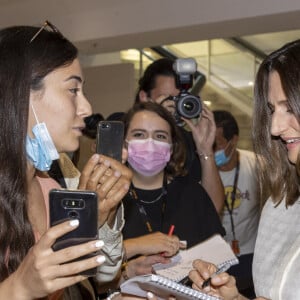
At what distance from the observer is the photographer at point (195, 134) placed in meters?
2.63

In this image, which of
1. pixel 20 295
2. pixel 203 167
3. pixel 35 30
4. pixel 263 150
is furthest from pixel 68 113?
pixel 203 167

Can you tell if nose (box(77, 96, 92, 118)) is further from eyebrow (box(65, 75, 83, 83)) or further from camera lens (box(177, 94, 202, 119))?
camera lens (box(177, 94, 202, 119))

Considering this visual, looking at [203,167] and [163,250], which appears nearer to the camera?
[163,250]

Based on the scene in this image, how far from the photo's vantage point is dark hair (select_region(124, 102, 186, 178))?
2.50 m

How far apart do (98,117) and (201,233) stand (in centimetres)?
97

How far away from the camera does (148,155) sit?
7.85 feet

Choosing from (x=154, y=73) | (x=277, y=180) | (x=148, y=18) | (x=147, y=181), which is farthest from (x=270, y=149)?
(x=148, y=18)

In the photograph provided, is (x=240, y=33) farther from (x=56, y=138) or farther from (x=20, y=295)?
(x=20, y=295)

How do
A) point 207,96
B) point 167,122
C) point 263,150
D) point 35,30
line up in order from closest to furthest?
point 35,30 < point 263,150 < point 167,122 < point 207,96

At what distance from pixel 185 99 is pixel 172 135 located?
22cm

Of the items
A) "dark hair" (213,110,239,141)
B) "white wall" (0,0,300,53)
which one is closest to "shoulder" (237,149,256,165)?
"dark hair" (213,110,239,141)

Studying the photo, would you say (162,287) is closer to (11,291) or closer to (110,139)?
(11,291)

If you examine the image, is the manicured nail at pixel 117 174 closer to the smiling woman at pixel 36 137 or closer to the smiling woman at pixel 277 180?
the smiling woman at pixel 36 137

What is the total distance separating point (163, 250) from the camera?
82.0 inches
